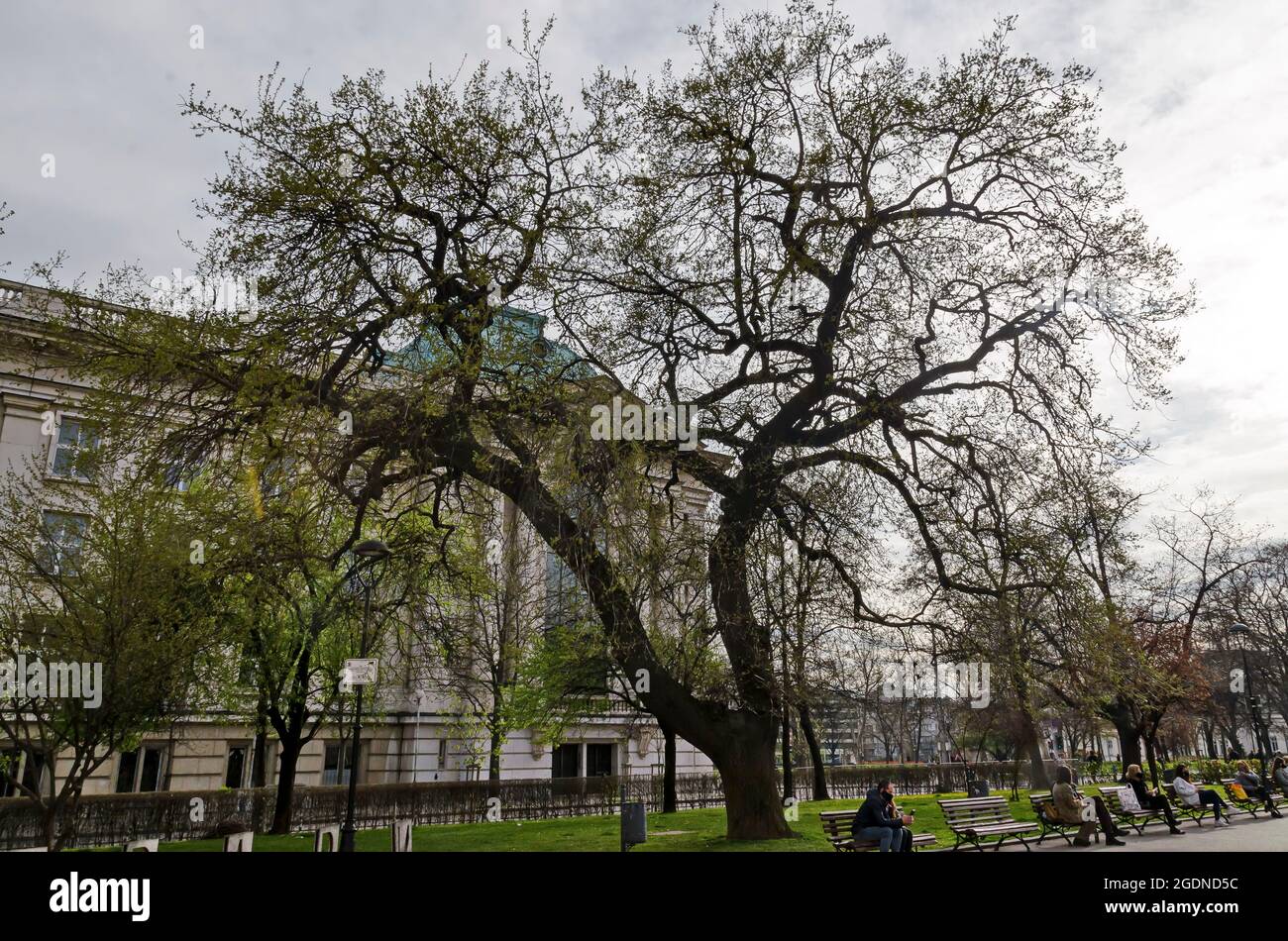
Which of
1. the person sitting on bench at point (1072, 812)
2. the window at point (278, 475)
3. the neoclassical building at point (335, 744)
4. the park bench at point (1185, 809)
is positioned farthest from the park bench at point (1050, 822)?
the window at point (278, 475)

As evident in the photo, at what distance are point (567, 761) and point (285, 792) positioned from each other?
19.3 metres

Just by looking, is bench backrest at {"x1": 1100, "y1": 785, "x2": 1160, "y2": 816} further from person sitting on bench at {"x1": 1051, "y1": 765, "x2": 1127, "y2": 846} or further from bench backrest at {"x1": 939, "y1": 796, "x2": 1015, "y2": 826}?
bench backrest at {"x1": 939, "y1": 796, "x2": 1015, "y2": 826}

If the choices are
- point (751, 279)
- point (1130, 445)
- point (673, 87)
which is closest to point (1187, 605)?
point (1130, 445)

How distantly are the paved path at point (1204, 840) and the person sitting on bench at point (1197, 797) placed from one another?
323 mm

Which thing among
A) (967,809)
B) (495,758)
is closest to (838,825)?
(967,809)

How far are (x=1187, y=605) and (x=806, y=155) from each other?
3169cm

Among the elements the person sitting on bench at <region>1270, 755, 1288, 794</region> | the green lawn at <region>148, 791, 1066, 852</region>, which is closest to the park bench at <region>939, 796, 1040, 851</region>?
the green lawn at <region>148, 791, 1066, 852</region>

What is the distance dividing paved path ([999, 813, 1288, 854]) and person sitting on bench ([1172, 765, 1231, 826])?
323mm

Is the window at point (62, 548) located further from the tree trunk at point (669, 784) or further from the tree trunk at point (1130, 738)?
the tree trunk at point (1130, 738)

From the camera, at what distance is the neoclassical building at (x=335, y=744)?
31078 mm

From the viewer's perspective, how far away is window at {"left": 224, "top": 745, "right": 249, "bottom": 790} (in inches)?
1369

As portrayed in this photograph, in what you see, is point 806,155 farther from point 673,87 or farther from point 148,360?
point 148,360

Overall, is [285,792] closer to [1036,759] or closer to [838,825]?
[838,825]
